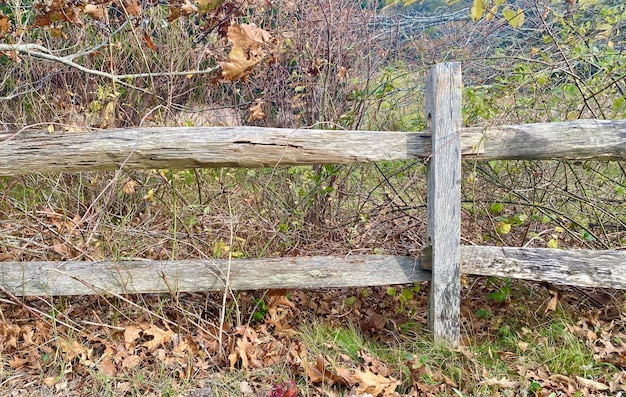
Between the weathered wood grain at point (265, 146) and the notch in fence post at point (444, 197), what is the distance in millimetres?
83

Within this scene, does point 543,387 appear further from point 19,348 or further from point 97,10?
point 97,10

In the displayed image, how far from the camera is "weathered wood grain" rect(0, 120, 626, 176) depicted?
2.21 m

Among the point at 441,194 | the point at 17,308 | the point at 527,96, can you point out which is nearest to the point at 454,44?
the point at 527,96

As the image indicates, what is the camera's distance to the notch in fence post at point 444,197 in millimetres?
2354

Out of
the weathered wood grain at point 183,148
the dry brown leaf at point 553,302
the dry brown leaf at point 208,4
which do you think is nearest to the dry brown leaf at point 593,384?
the dry brown leaf at point 553,302

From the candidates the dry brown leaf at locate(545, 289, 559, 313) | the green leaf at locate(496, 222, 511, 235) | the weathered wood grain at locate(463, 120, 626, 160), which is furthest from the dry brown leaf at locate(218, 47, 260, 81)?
the dry brown leaf at locate(545, 289, 559, 313)

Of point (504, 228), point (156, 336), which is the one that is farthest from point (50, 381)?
point (504, 228)

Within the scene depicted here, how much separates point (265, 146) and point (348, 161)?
1.39 ft

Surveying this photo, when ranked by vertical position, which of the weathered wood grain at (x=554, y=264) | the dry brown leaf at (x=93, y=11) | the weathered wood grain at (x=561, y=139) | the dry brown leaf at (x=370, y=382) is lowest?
the dry brown leaf at (x=370, y=382)

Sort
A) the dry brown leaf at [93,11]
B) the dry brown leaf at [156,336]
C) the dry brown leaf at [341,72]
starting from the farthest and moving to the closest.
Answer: the dry brown leaf at [341,72] → the dry brown leaf at [93,11] → the dry brown leaf at [156,336]

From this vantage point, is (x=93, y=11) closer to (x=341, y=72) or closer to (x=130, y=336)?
(x=341, y=72)

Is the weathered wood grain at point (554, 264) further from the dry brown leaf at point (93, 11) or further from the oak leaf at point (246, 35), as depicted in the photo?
the dry brown leaf at point (93, 11)

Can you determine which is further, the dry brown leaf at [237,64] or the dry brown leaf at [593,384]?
the dry brown leaf at [237,64]

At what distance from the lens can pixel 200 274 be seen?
254cm
